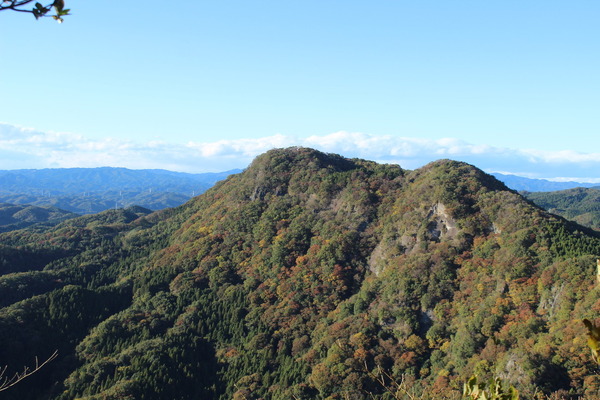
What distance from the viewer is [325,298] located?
7344cm

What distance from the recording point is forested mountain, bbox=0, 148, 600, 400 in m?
51.1

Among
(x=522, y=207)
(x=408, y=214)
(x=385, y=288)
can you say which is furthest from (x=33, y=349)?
(x=522, y=207)

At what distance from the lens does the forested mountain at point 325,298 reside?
168 ft

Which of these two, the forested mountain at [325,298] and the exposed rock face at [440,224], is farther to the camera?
the exposed rock face at [440,224]

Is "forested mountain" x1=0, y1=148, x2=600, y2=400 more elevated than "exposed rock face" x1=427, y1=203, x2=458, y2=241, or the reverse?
"exposed rock face" x1=427, y1=203, x2=458, y2=241

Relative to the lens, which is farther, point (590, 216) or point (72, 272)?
point (590, 216)

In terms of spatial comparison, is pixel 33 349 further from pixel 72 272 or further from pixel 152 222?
pixel 152 222

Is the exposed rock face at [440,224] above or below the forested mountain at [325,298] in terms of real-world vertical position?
above

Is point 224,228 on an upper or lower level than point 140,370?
upper

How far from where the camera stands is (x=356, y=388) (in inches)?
2087

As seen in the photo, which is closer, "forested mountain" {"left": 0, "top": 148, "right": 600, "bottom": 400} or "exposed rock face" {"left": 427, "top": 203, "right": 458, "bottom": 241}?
"forested mountain" {"left": 0, "top": 148, "right": 600, "bottom": 400}

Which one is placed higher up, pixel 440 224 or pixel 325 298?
pixel 440 224

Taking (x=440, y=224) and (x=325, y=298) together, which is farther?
(x=440, y=224)

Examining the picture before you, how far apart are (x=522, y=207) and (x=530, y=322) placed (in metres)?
23.8
